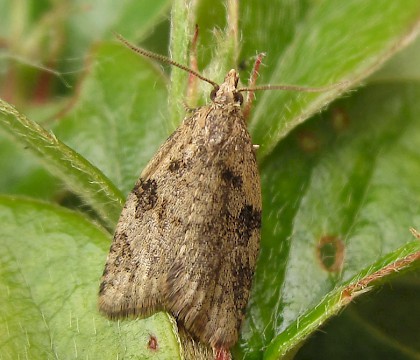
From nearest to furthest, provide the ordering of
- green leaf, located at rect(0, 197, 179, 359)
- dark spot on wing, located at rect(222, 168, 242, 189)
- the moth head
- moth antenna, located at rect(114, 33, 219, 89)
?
green leaf, located at rect(0, 197, 179, 359), moth antenna, located at rect(114, 33, 219, 89), the moth head, dark spot on wing, located at rect(222, 168, 242, 189)

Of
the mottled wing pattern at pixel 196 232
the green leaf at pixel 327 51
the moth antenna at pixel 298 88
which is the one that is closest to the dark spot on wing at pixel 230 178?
the mottled wing pattern at pixel 196 232

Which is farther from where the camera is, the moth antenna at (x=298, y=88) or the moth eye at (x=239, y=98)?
the moth eye at (x=239, y=98)

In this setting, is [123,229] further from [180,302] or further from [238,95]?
[238,95]

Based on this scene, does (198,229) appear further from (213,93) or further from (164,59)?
(164,59)

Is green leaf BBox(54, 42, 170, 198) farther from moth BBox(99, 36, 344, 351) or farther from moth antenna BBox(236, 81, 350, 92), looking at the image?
moth antenna BBox(236, 81, 350, 92)

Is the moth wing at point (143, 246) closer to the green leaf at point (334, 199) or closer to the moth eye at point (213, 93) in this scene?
the moth eye at point (213, 93)

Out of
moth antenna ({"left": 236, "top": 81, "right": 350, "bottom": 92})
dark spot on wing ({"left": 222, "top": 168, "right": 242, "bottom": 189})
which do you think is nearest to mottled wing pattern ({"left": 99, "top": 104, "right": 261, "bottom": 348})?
dark spot on wing ({"left": 222, "top": 168, "right": 242, "bottom": 189})
